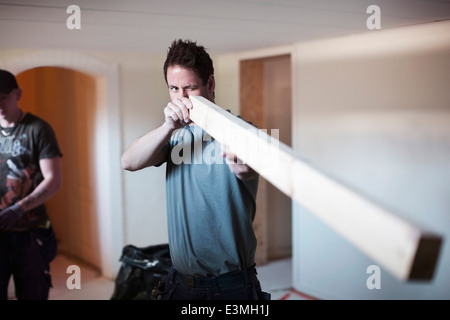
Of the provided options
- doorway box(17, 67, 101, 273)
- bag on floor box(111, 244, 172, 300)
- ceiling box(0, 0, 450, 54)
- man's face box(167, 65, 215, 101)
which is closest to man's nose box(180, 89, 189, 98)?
man's face box(167, 65, 215, 101)

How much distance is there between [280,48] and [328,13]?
3.94 feet

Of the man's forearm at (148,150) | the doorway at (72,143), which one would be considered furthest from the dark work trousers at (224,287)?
the doorway at (72,143)

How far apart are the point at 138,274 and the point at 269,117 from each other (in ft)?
7.47

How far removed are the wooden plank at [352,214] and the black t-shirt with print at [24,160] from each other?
75.2 inches

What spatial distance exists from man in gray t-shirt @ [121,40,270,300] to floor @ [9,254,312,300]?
2.12m

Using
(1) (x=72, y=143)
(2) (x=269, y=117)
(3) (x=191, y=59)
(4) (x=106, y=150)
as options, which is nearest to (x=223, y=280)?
(3) (x=191, y=59)

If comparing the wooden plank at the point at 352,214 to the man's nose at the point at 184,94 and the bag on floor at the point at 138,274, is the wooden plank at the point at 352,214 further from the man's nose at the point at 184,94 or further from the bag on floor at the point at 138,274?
the bag on floor at the point at 138,274

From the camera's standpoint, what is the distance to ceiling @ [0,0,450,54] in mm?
2053

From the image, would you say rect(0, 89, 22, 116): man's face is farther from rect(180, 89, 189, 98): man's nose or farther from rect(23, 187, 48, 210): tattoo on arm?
rect(180, 89, 189, 98): man's nose

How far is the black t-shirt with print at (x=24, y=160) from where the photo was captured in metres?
2.44

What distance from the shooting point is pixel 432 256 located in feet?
1.85

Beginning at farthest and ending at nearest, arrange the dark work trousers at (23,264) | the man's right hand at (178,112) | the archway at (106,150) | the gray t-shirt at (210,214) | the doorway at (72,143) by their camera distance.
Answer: the doorway at (72,143)
the archway at (106,150)
the dark work trousers at (23,264)
the gray t-shirt at (210,214)
the man's right hand at (178,112)

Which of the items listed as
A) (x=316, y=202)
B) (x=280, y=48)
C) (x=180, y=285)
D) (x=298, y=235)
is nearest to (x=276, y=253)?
(x=298, y=235)

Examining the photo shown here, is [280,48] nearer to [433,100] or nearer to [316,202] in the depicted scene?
[433,100]
